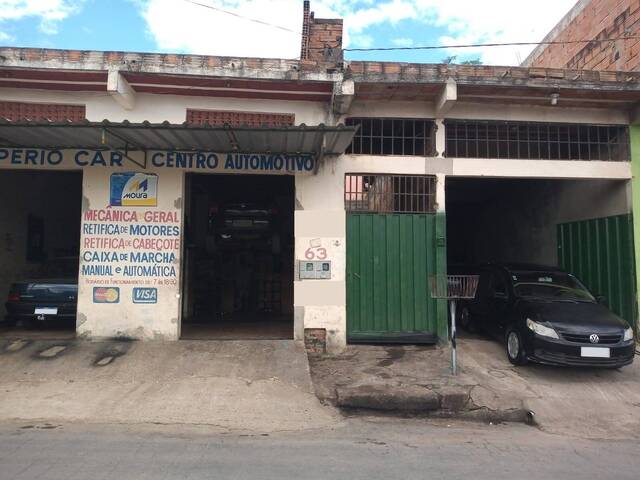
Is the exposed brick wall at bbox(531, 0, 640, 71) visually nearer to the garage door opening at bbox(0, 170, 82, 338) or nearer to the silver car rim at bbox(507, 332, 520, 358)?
the silver car rim at bbox(507, 332, 520, 358)

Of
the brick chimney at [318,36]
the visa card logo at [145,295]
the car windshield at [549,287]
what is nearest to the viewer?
the car windshield at [549,287]

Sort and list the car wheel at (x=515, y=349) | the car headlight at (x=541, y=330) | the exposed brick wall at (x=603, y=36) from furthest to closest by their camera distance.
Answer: the exposed brick wall at (x=603, y=36) → the car wheel at (x=515, y=349) → the car headlight at (x=541, y=330)

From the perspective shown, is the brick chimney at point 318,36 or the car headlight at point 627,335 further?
the brick chimney at point 318,36

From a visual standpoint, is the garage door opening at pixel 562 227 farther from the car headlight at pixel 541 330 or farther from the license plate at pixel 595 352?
the car headlight at pixel 541 330

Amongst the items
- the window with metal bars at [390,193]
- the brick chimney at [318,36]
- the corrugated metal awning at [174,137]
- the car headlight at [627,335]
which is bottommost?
the car headlight at [627,335]

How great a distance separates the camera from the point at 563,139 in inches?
369

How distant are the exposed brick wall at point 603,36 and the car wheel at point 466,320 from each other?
18.9ft

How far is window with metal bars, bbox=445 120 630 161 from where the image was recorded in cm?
Result: 914

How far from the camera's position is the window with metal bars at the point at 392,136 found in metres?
8.97

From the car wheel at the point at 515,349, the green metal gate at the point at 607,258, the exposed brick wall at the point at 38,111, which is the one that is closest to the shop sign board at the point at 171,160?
the exposed brick wall at the point at 38,111

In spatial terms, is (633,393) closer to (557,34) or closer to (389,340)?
(389,340)

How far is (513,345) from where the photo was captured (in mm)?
7910

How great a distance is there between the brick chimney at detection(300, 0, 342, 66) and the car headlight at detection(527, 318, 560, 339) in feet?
18.8

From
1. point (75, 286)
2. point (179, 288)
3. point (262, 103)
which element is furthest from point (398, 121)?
point (75, 286)
